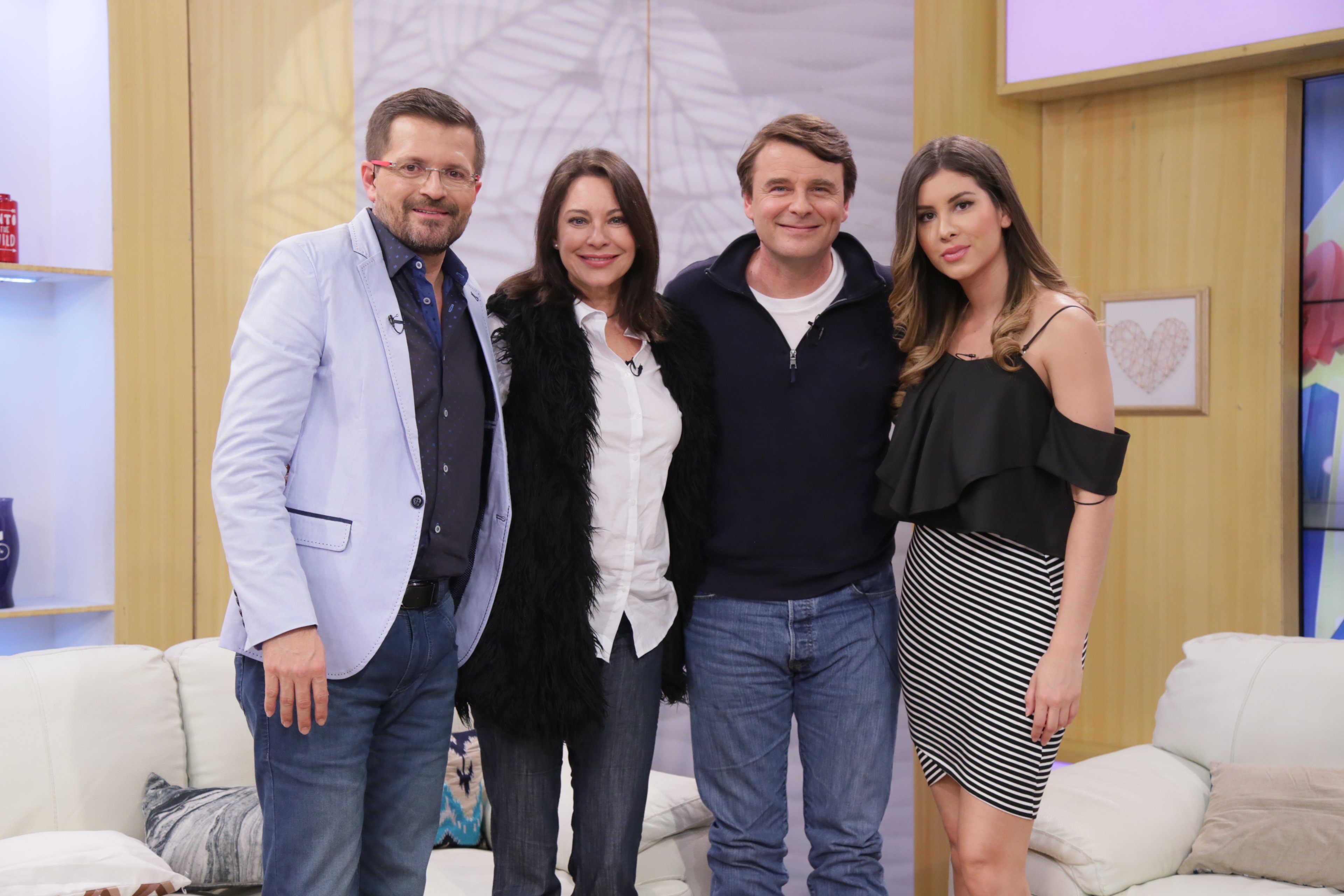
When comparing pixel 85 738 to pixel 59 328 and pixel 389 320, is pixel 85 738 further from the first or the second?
pixel 389 320

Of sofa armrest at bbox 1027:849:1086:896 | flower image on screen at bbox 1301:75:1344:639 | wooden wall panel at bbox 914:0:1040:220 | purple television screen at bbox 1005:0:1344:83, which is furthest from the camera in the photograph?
wooden wall panel at bbox 914:0:1040:220

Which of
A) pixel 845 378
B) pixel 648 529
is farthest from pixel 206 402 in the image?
pixel 845 378

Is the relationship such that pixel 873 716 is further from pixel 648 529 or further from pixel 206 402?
pixel 206 402

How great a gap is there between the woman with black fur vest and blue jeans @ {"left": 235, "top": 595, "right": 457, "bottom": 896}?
144 millimetres

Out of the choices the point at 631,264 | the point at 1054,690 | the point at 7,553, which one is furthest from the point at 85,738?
the point at 1054,690

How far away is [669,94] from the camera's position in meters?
3.40

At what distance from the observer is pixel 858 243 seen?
225cm

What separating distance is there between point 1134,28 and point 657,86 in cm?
164

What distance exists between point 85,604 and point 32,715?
0.61 m

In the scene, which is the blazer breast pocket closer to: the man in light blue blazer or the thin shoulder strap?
the man in light blue blazer

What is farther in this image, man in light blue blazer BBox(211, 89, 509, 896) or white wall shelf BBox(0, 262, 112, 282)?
white wall shelf BBox(0, 262, 112, 282)

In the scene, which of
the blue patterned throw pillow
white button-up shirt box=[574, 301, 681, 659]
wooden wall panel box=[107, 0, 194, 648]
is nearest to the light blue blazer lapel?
white button-up shirt box=[574, 301, 681, 659]

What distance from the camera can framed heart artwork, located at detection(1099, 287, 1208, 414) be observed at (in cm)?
384

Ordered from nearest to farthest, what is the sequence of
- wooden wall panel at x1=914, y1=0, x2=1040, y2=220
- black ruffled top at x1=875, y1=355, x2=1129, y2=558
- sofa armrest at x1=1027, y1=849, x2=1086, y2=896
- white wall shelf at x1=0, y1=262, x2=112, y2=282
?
Answer: black ruffled top at x1=875, y1=355, x2=1129, y2=558 → sofa armrest at x1=1027, y1=849, x2=1086, y2=896 → white wall shelf at x1=0, y1=262, x2=112, y2=282 → wooden wall panel at x1=914, y1=0, x2=1040, y2=220
